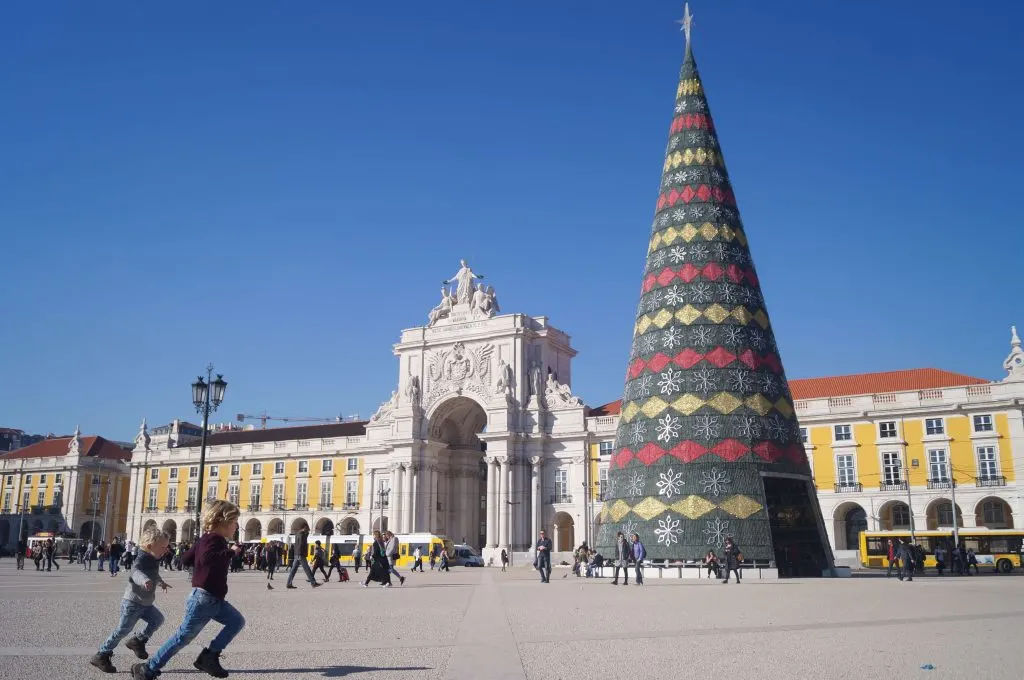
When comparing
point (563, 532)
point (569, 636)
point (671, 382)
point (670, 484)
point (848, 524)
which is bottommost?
point (569, 636)

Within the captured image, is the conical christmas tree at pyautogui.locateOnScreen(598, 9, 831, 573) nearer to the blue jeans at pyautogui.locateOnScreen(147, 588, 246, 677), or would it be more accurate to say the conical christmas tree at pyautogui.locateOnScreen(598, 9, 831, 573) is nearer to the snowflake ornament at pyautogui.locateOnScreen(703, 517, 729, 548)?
the snowflake ornament at pyautogui.locateOnScreen(703, 517, 729, 548)

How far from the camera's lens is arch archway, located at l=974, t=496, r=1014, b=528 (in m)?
48.0

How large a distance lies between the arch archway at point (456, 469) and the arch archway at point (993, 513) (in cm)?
3357

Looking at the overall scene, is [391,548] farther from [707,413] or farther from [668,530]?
[707,413]

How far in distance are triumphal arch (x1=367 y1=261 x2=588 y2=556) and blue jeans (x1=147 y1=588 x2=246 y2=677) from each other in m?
53.4

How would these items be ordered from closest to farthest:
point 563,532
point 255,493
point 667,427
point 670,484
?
point 670,484, point 667,427, point 563,532, point 255,493

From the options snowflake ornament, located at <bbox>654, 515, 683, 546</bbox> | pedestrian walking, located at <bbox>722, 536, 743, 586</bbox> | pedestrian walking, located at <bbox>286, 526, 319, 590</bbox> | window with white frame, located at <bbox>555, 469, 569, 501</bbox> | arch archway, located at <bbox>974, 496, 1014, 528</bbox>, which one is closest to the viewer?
pedestrian walking, located at <bbox>286, 526, 319, 590</bbox>

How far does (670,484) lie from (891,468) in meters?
32.0

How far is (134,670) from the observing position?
7.29 m

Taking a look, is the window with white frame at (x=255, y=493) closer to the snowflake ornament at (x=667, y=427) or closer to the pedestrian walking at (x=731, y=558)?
the snowflake ornament at (x=667, y=427)

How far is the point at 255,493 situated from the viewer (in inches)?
3031

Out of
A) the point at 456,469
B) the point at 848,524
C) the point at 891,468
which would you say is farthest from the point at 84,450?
the point at 891,468

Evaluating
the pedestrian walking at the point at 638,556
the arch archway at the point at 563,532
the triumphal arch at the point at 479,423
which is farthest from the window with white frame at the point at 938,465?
the pedestrian walking at the point at 638,556

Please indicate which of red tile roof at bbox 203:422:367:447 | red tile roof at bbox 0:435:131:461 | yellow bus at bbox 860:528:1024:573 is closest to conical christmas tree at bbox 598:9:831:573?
yellow bus at bbox 860:528:1024:573
